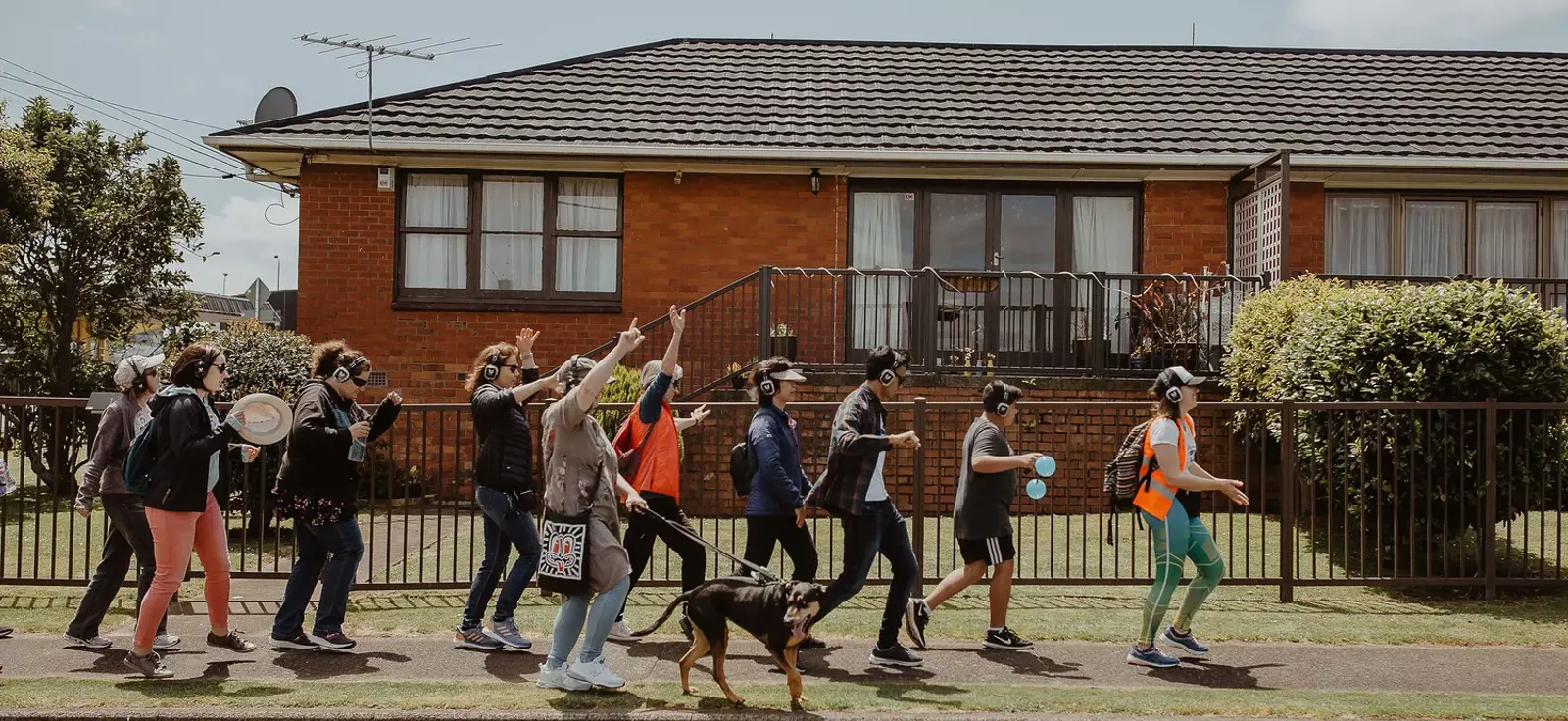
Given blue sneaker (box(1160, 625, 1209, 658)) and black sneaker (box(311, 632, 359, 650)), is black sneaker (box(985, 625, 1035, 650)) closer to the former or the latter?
A: blue sneaker (box(1160, 625, 1209, 658))

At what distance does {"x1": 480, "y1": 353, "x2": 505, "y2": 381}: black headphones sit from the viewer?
679 centimetres

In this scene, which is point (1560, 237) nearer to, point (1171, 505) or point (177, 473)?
point (1171, 505)

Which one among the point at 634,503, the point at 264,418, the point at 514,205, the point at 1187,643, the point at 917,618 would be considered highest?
the point at 514,205

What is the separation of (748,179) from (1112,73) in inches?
227

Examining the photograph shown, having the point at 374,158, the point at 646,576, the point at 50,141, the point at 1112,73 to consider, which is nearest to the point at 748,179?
the point at 374,158

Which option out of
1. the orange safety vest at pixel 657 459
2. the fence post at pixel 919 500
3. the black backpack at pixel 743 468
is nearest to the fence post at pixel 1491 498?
the fence post at pixel 919 500

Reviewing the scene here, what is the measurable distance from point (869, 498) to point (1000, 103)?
35.5 feet

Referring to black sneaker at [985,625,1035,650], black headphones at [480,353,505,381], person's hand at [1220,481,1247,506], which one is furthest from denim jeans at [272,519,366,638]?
person's hand at [1220,481,1247,506]

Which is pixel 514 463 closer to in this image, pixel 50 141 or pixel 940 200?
pixel 940 200

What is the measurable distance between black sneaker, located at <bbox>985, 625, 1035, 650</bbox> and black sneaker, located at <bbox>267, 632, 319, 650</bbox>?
145 inches

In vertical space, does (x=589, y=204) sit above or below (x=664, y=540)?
above

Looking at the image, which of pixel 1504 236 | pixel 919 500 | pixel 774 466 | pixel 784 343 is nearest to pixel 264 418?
pixel 774 466

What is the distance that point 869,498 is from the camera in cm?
676

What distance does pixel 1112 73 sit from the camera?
706 inches
